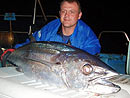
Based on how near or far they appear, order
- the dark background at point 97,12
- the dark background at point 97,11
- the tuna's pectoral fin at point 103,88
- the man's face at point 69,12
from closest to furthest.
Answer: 1. the tuna's pectoral fin at point 103,88
2. the man's face at point 69,12
3. the dark background at point 97,12
4. the dark background at point 97,11

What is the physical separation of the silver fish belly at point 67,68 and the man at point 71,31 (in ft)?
3.46

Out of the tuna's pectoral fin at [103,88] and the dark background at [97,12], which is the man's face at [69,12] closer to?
the tuna's pectoral fin at [103,88]

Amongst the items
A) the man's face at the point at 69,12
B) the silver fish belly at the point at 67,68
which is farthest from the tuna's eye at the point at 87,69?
the man's face at the point at 69,12

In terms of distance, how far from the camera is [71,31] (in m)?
2.95

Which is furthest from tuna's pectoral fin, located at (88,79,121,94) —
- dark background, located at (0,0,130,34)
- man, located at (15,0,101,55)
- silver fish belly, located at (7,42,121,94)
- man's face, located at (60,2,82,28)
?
dark background, located at (0,0,130,34)

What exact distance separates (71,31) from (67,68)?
Result: 1.66 m

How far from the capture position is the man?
8.53 feet

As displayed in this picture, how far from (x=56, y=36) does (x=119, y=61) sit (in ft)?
5.89

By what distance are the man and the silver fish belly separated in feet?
3.46

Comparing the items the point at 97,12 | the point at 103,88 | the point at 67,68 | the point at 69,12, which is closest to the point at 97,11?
the point at 97,12

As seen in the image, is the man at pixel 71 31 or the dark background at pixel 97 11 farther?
the dark background at pixel 97 11

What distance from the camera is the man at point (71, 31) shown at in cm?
260

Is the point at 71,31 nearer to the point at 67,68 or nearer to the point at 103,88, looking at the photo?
the point at 67,68

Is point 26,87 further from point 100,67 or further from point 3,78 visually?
point 100,67
